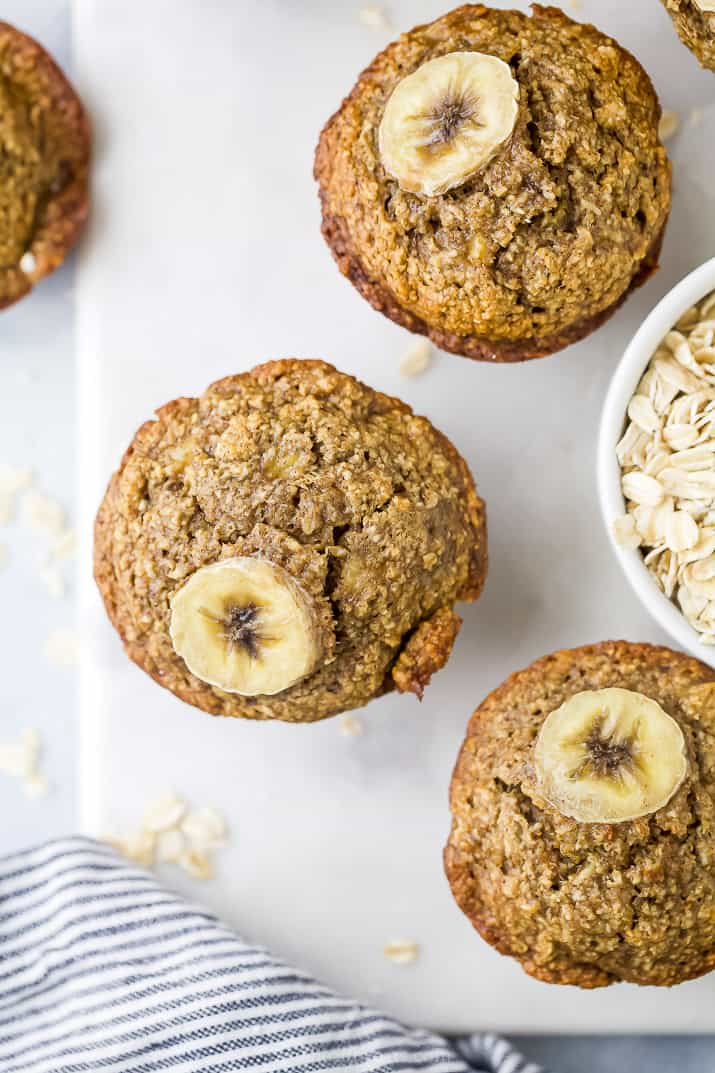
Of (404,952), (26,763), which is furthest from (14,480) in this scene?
(404,952)

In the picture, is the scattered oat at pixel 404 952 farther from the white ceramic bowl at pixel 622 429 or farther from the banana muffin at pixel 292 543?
the white ceramic bowl at pixel 622 429

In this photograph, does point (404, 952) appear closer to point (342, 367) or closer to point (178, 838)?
point (178, 838)

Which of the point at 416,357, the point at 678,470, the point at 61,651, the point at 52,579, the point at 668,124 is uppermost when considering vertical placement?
the point at 668,124

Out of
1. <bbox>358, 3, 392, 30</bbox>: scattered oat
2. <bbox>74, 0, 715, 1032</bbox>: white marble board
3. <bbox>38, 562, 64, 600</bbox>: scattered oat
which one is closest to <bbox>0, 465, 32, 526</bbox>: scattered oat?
<bbox>38, 562, 64, 600</bbox>: scattered oat

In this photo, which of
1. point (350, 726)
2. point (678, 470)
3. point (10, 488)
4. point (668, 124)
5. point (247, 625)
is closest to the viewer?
point (247, 625)

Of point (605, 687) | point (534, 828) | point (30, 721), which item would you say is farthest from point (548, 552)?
point (30, 721)

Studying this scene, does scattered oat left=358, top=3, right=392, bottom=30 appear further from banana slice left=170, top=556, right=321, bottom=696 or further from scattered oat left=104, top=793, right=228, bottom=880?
scattered oat left=104, top=793, right=228, bottom=880
